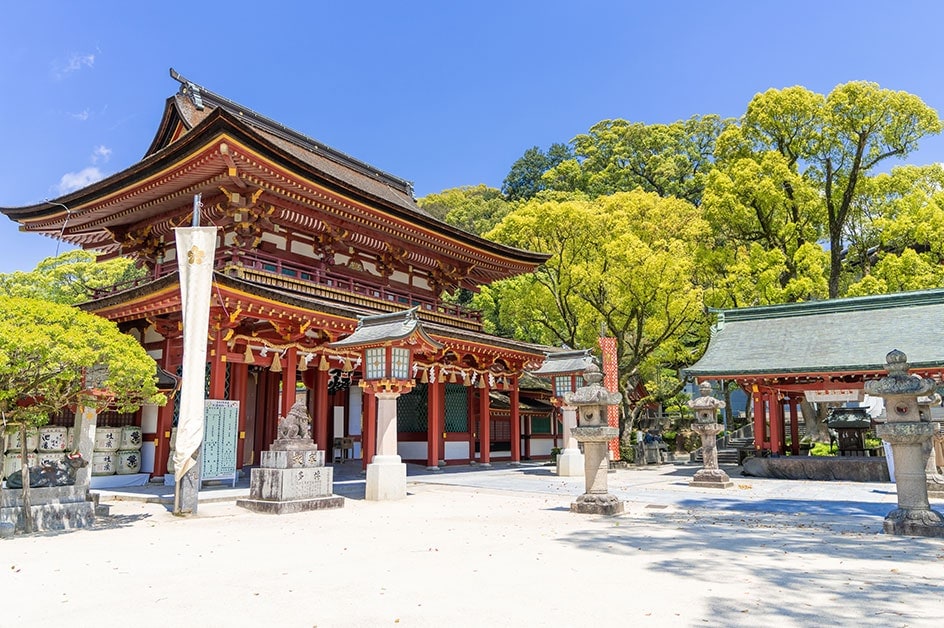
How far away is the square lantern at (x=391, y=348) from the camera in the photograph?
45.5 feet

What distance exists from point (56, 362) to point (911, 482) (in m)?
11.9

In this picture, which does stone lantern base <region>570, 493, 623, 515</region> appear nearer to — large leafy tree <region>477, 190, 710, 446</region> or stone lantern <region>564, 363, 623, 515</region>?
stone lantern <region>564, 363, 623, 515</region>

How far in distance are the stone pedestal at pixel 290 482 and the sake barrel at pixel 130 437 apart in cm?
551

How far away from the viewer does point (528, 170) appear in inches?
2242

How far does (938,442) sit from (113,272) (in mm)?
33640

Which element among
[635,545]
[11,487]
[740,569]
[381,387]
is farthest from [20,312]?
[740,569]

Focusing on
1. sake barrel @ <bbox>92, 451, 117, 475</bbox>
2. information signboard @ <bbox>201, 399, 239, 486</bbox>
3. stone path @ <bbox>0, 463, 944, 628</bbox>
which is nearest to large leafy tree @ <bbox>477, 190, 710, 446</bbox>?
stone path @ <bbox>0, 463, 944, 628</bbox>

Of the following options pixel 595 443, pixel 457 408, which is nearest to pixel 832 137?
pixel 457 408

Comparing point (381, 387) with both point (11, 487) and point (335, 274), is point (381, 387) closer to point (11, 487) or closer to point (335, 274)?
point (335, 274)

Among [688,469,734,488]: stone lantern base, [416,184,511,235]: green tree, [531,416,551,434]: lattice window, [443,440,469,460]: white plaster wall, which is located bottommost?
[688,469,734,488]: stone lantern base

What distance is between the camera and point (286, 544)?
8.25 meters

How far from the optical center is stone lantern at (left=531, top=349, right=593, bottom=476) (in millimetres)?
18750

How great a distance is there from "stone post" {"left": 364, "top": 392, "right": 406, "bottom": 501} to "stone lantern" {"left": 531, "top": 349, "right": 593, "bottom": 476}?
6604mm

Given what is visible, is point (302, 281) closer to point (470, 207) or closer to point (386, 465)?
point (386, 465)
